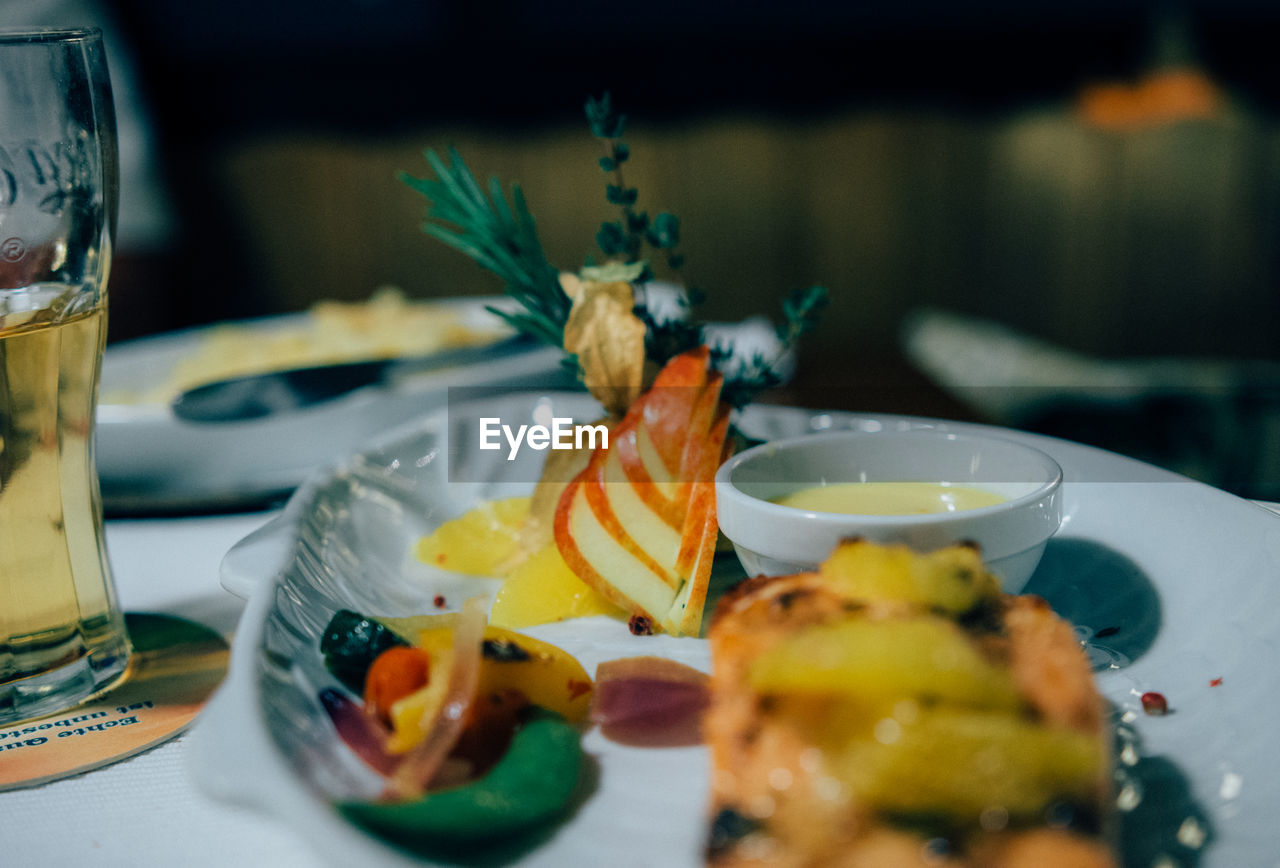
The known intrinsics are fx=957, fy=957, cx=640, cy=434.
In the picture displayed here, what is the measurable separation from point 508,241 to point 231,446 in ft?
2.45

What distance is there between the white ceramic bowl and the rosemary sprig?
40 cm

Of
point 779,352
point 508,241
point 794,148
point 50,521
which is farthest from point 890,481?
point 794,148

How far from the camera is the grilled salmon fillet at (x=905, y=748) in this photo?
636mm

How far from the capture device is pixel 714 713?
77 cm

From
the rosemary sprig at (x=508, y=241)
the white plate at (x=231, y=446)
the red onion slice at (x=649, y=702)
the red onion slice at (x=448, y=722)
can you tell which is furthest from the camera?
the white plate at (x=231, y=446)

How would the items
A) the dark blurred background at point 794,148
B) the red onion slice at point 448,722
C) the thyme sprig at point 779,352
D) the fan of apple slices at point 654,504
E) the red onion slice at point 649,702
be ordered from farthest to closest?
the dark blurred background at point 794,148, the thyme sprig at point 779,352, the fan of apple slices at point 654,504, the red onion slice at point 649,702, the red onion slice at point 448,722

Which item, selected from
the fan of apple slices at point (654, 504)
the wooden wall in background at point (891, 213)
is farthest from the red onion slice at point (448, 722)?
the wooden wall in background at point (891, 213)

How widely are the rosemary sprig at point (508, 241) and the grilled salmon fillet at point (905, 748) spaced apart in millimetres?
784

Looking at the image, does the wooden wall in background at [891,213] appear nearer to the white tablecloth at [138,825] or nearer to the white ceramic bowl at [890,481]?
the white ceramic bowl at [890,481]

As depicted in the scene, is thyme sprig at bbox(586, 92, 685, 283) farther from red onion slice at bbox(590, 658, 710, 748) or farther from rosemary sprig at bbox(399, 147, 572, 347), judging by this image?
red onion slice at bbox(590, 658, 710, 748)

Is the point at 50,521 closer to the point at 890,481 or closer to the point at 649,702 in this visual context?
the point at 649,702

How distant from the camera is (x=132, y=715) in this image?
108 cm

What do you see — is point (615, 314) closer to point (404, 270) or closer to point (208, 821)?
point (208, 821)

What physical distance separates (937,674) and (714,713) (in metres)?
0.19
